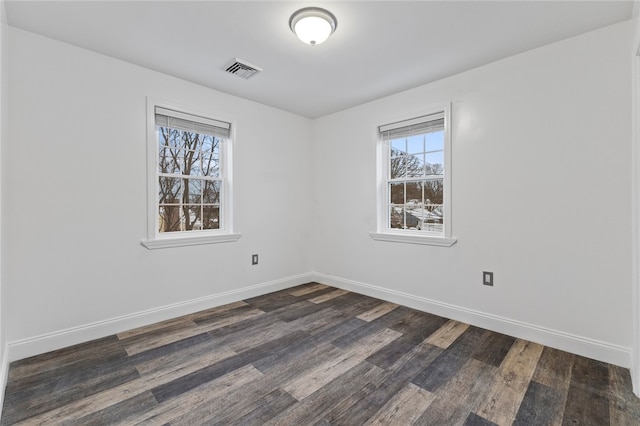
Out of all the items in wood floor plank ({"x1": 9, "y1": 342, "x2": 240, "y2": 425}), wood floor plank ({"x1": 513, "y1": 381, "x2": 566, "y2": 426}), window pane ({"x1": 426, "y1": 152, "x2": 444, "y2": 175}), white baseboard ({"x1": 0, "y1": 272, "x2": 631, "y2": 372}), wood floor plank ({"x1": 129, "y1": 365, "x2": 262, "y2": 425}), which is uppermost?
window pane ({"x1": 426, "y1": 152, "x2": 444, "y2": 175})

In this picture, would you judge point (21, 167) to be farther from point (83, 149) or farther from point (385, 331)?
point (385, 331)

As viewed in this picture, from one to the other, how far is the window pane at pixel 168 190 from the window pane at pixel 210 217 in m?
0.34

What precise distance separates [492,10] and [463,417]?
2.57 meters

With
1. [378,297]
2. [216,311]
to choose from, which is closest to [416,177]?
[378,297]

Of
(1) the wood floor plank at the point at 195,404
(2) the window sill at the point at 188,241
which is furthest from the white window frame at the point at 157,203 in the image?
(1) the wood floor plank at the point at 195,404

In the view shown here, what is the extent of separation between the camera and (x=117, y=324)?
2.69 meters

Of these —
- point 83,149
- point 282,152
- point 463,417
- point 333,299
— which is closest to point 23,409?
point 83,149

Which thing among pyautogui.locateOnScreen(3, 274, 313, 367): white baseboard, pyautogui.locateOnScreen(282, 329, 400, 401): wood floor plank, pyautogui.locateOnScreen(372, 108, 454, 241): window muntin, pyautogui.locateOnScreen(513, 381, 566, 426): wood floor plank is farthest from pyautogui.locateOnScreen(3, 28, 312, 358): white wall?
pyautogui.locateOnScreen(513, 381, 566, 426): wood floor plank

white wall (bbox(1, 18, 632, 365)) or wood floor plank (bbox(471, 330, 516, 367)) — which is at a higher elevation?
white wall (bbox(1, 18, 632, 365))

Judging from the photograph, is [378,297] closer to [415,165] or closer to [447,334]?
[447,334]

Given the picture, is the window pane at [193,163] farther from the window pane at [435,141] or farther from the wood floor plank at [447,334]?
the wood floor plank at [447,334]

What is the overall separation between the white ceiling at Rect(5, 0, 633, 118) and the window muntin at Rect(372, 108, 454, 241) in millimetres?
560

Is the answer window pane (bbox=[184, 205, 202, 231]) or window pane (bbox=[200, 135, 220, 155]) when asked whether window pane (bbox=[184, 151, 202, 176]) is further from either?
window pane (bbox=[184, 205, 202, 231])

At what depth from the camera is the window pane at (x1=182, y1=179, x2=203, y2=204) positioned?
3303 mm
